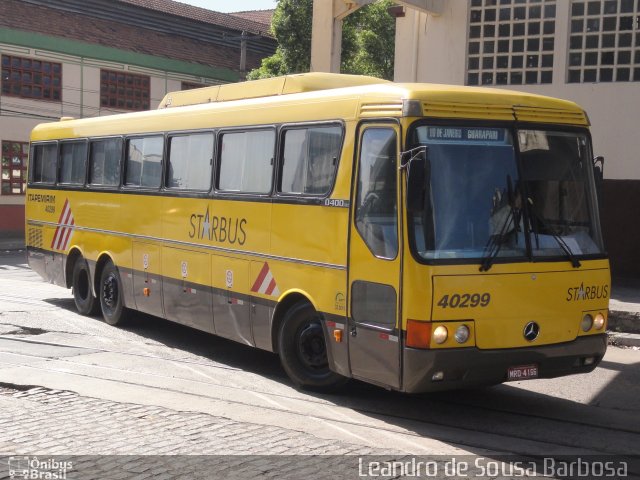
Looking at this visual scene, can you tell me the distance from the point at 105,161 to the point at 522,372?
8.04 meters

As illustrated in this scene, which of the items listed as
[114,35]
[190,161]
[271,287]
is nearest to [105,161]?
[190,161]

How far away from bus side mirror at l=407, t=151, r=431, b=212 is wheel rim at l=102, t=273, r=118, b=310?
701cm

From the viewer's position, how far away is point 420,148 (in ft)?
25.2

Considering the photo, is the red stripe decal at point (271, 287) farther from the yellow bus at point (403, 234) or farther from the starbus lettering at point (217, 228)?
the starbus lettering at point (217, 228)

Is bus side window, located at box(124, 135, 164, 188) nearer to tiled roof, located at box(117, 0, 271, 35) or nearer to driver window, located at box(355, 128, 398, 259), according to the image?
driver window, located at box(355, 128, 398, 259)

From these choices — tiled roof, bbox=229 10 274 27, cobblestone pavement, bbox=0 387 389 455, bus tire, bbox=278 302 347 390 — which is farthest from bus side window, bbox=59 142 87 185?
tiled roof, bbox=229 10 274 27

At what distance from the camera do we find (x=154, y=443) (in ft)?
23.7

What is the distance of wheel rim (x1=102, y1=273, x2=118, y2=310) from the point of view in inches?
537

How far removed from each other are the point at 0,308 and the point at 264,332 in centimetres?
680

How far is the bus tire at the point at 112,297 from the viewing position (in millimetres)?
13461

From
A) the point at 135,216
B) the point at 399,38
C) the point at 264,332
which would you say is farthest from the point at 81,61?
the point at 264,332

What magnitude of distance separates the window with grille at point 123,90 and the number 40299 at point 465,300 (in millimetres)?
34497

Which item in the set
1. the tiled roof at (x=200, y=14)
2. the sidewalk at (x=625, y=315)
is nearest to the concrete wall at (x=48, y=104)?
the tiled roof at (x=200, y=14)

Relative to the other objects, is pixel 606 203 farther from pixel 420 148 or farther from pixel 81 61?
pixel 81 61
